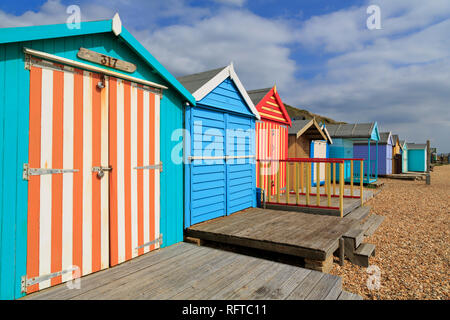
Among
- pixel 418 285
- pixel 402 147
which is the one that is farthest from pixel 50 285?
pixel 402 147

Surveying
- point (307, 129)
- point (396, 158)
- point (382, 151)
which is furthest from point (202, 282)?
point (396, 158)

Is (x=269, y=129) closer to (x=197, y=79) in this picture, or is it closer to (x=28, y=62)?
(x=197, y=79)

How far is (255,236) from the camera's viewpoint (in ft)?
15.3

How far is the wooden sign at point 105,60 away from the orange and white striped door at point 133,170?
199 mm

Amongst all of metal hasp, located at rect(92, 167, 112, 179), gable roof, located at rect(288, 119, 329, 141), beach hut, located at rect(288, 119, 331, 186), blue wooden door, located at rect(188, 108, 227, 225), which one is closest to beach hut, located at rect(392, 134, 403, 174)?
beach hut, located at rect(288, 119, 331, 186)

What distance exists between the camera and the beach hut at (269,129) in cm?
816

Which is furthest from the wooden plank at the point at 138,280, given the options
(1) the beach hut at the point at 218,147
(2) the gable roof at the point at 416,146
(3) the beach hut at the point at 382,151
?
(2) the gable roof at the point at 416,146

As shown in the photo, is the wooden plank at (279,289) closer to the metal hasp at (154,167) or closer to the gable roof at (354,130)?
the metal hasp at (154,167)

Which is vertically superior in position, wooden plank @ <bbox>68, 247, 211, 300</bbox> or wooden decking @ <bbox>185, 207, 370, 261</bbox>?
wooden decking @ <bbox>185, 207, 370, 261</bbox>

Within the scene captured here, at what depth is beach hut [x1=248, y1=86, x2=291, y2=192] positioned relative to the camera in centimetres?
816

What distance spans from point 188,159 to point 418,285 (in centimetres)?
411

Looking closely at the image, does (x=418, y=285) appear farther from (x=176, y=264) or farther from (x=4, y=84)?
(x=4, y=84)

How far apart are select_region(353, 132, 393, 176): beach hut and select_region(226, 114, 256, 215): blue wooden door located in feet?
53.7

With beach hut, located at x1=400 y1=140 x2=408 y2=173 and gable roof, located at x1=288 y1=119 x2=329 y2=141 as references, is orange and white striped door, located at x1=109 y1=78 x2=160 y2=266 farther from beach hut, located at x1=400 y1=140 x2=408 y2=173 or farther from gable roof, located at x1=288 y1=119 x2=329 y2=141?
beach hut, located at x1=400 y1=140 x2=408 y2=173
